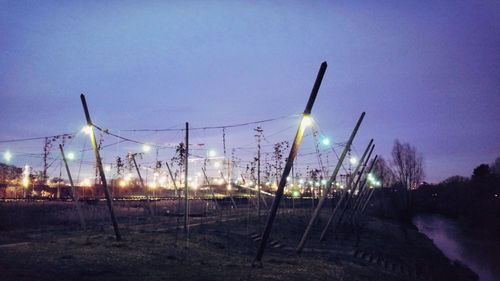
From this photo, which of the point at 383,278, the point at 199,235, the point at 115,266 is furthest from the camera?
the point at 199,235

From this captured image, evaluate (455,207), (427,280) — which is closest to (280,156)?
(427,280)

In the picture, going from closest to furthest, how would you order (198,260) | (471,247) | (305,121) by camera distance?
(305,121), (198,260), (471,247)

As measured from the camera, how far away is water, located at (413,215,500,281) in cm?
3585

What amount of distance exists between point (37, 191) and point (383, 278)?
7818 cm

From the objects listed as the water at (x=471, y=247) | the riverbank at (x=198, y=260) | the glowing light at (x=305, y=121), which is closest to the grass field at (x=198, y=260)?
the riverbank at (x=198, y=260)

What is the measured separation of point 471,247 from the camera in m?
47.2

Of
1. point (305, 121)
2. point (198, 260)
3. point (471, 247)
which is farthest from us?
point (471, 247)

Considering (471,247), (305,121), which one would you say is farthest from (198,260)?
(471,247)

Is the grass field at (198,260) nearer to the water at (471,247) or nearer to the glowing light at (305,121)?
the water at (471,247)

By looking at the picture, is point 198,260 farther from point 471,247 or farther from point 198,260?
point 471,247

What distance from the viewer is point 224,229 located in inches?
1341

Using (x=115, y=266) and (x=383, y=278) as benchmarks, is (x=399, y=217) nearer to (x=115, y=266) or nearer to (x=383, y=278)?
(x=383, y=278)

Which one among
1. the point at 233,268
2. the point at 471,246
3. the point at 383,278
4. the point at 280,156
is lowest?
the point at 471,246

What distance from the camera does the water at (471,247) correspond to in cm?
3585
